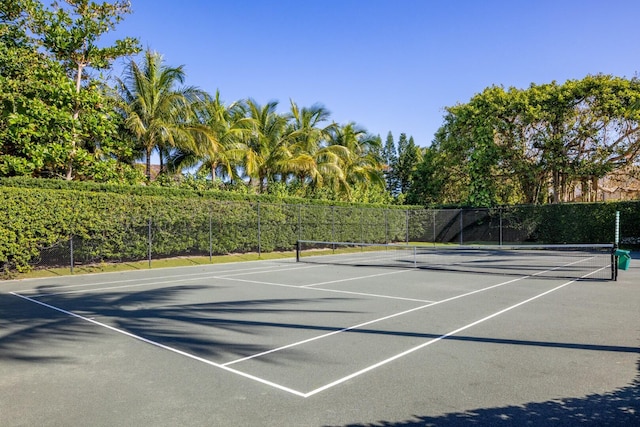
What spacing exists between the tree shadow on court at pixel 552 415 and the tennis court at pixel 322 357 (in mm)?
19

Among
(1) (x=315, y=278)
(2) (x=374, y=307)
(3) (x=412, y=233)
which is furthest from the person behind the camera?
(3) (x=412, y=233)

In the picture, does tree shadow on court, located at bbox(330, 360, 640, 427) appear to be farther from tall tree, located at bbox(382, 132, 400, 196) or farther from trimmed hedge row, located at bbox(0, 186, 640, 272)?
tall tree, located at bbox(382, 132, 400, 196)

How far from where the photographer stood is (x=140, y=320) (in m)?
8.30

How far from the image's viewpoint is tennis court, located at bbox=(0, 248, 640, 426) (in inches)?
A: 164

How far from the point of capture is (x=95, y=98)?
19.1 meters

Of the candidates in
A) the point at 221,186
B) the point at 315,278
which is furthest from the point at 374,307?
the point at 221,186

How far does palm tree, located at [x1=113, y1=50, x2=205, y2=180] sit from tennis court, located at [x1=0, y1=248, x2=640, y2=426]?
13.5 metres

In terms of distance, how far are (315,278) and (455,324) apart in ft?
23.2

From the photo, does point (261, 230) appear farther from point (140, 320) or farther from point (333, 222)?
point (140, 320)

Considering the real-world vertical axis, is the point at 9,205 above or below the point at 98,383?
above

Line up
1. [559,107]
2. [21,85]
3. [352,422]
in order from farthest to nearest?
1. [559,107]
2. [21,85]
3. [352,422]

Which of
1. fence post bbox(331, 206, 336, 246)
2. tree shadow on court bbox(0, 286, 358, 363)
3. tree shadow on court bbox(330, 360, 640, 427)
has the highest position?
fence post bbox(331, 206, 336, 246)

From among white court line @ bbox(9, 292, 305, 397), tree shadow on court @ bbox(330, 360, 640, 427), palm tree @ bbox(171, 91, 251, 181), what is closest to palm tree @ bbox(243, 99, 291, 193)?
palm tree @ bbox(171, 91, 251, 181)

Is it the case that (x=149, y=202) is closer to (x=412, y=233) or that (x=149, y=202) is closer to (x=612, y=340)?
(x=612, y=340)
